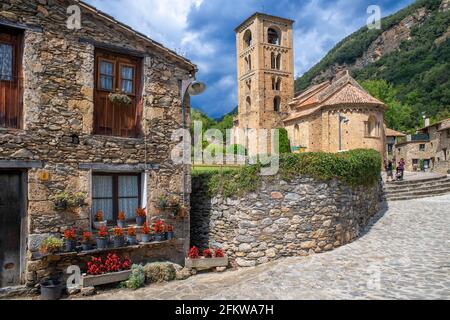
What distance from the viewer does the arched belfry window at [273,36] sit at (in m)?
48.9

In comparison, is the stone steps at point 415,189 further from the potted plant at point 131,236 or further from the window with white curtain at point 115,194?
the potted plant at point 131,236

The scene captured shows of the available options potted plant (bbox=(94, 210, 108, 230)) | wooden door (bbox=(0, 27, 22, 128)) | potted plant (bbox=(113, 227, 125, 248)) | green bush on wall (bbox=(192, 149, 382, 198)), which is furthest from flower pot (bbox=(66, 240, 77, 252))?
green bush on wall (bbox=(192, 149, 382, 198))

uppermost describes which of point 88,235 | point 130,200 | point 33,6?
point 33,6

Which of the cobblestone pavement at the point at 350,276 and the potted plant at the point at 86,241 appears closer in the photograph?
the cobblestone pavement at the point at 350,276

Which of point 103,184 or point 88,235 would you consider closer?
point 88,235

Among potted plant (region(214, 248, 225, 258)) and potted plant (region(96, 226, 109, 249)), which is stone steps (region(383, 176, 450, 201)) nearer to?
potted plant (region(214, 248, 225, 258))

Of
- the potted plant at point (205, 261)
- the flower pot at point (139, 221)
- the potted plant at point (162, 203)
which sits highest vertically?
the potted plant at point (162, 203)

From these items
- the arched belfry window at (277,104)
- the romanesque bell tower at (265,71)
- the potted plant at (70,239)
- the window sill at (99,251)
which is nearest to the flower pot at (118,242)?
the window sill at (99,251)

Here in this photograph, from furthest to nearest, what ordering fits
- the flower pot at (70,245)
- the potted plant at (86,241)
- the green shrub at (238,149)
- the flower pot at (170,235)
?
the green shrub at (238,149) < the flower pot at (170,235) < the potted plant at (86,241) < the flower pot at (70,245)

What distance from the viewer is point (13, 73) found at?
8461 mm

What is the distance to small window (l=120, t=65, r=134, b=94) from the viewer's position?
10.2 metres
